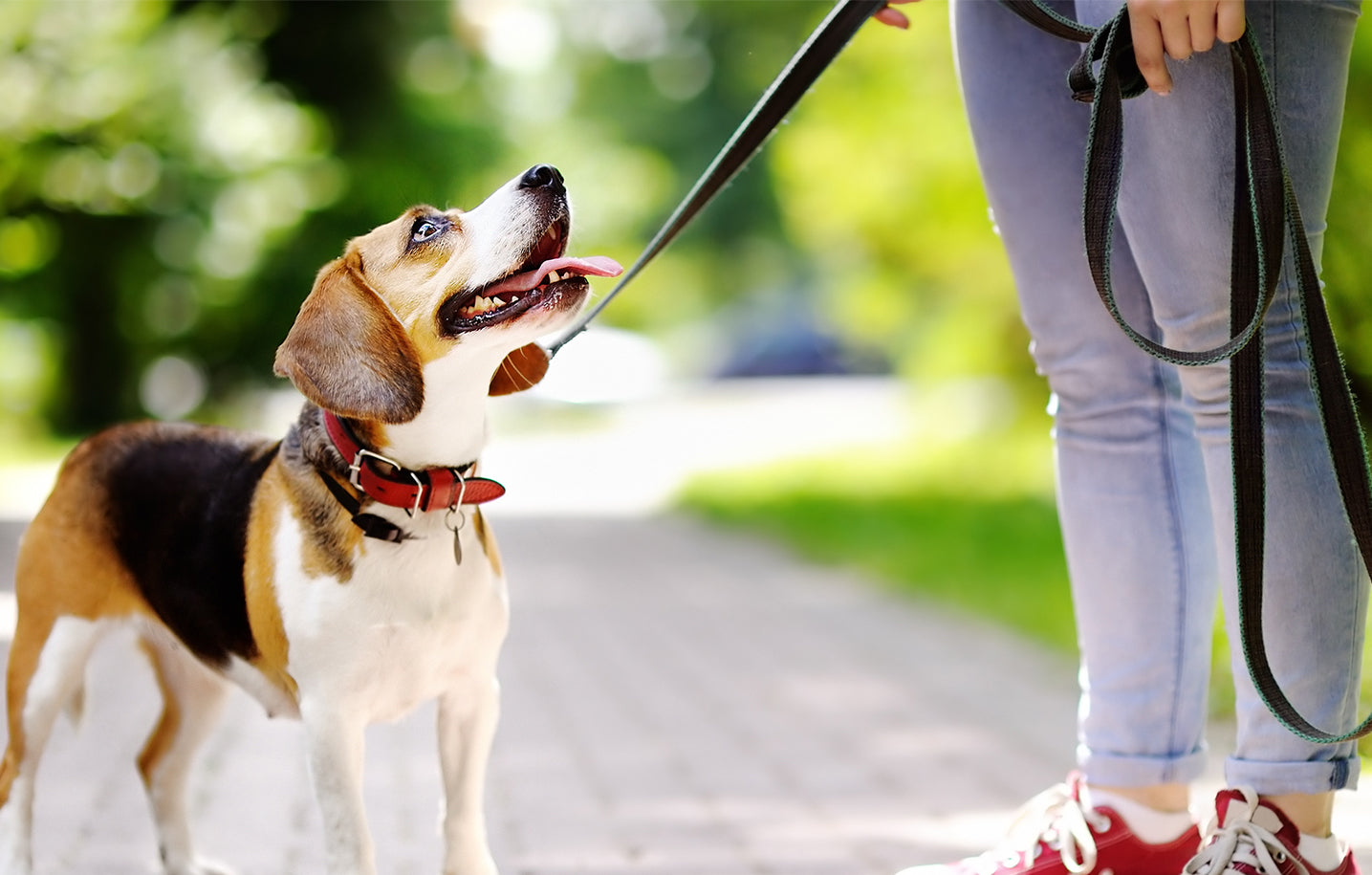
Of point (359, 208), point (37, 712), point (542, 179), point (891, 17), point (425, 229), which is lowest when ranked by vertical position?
point (359, 208)

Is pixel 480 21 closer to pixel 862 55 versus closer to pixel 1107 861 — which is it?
pixel 862 55

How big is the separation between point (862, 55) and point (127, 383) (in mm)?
11459

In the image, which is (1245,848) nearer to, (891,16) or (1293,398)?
(1293,398)

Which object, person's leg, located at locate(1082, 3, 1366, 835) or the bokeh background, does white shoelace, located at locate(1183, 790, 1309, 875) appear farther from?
the bokeh background

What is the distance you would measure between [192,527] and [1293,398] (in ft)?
7.20

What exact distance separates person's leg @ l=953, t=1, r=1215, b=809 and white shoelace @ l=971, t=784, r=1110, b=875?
0.08m

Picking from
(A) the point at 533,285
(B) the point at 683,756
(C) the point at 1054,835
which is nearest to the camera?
(A) the point at 533,285

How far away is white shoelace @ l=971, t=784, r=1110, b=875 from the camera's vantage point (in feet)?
9.59

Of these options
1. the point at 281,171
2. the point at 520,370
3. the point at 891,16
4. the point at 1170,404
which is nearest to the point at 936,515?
the point at 891,16

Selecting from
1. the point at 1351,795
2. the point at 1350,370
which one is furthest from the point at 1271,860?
the point at 1350,370

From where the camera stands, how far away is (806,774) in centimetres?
454

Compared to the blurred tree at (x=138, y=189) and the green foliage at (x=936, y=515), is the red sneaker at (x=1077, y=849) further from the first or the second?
the blurred tree at (x=138, y=189)

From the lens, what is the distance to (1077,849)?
117 inches

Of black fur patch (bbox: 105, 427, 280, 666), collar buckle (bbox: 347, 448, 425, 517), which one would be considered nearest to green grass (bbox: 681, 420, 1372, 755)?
collar buckle (bbox: 347, 448, 425, 517)
